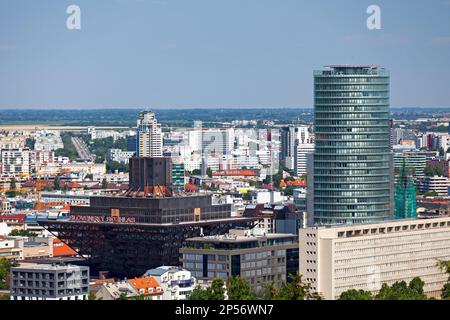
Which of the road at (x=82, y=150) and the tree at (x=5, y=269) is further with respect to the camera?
the road at (x=82, y=150)

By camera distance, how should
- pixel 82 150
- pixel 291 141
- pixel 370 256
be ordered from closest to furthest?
1. pixel 370 256
2. pixel 291 141
3. pixel 82 150

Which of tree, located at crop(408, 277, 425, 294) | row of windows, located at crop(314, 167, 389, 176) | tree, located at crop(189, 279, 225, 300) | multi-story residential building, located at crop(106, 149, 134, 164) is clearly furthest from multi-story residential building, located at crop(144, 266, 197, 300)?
multi-story residential building, located at crop(106, 149, 134, 164)

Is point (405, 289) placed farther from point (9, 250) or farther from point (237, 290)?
point (9, 250)

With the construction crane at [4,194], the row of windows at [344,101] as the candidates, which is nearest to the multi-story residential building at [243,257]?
the row of windows at [344,101]

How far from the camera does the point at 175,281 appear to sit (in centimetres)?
3209

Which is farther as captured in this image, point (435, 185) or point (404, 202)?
point (435, 185)

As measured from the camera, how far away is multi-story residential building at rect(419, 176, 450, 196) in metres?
72.7

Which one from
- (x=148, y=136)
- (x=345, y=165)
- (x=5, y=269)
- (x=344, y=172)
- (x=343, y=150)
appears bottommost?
(x=5, y=269)

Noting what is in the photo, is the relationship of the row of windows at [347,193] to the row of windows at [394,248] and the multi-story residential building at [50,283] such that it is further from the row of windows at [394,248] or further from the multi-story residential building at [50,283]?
the multi-story residential building at [50,283]

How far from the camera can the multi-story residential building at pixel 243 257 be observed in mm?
34000

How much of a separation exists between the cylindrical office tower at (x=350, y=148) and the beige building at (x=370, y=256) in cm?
836

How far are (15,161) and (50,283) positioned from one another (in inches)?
2498

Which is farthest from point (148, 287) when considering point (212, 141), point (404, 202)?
point (212, 141)
